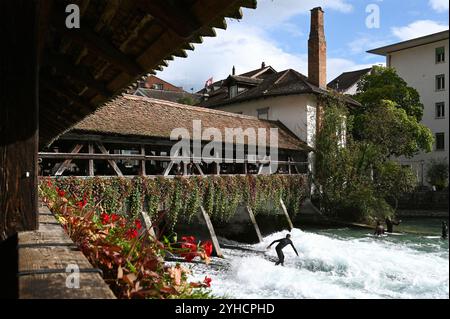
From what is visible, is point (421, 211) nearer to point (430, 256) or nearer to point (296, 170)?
point (296, 170)

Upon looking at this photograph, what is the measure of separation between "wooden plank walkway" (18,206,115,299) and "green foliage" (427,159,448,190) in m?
31.1

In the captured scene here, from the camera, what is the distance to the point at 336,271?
497 inches

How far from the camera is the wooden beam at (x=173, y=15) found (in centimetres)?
202

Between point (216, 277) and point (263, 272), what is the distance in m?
1.40

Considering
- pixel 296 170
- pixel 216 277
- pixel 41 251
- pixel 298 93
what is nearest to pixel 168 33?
pixel 41 251

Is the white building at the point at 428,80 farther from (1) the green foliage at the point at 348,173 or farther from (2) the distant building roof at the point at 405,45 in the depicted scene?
(1) the green foliage at the point at 348,173

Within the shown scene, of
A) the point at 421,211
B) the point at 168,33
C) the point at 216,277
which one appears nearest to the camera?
the point at 168,33

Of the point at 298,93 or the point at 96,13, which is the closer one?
the point at 96,13

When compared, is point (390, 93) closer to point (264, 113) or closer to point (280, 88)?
point (280, 88)

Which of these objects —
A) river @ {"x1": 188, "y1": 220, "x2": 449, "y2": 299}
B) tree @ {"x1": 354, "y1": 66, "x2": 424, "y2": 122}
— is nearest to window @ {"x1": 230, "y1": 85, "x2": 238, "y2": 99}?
tree @ {"x1": 354, "y1": 66, "x2": 424, "y2": 122}

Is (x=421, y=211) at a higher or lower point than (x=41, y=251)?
lower

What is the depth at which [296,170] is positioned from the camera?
2236 cm

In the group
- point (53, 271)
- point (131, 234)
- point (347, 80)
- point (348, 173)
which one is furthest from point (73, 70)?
point (347, 80)

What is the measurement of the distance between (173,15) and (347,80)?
41468 mm
